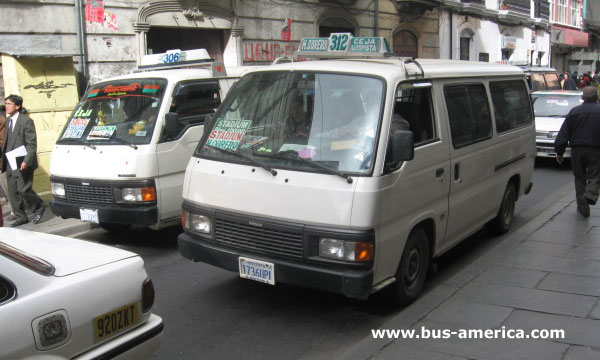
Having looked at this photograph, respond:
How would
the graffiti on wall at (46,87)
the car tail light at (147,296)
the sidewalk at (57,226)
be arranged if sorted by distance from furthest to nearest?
1. the graffiti on wall at (46,87)
2. the sidewalk at (57,226)
3. the car tail light at (147,296)

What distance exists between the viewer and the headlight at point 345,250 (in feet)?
14.1

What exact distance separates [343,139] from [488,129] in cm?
246

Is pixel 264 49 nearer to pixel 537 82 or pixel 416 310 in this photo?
pixel 537 82

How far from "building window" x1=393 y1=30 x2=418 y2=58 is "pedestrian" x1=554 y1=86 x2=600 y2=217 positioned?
45.3 feet

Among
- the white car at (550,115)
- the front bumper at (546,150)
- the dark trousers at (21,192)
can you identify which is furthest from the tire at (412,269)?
the front bumper at (546,150)

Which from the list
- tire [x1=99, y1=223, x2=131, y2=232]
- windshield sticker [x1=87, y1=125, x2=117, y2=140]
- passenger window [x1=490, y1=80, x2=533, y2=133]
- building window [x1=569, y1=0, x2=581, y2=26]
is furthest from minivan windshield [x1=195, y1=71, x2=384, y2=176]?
building window [x1=569, y1=0, x2=581, y2=26]

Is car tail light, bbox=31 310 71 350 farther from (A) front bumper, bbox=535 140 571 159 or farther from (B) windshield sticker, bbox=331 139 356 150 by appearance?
(A) front bumper, bbox=535 140 571 159

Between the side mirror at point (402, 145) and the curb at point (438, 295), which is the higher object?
the side mirror at point (402, 145)

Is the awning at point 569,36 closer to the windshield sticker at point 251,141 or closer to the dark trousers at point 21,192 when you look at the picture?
the dark trousers at point 21,192

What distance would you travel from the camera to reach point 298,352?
14.2 feet

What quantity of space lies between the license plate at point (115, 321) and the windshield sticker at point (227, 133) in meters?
2.01

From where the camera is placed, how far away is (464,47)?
84.5ft

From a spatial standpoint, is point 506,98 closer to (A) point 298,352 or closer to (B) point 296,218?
(B) point 296,218

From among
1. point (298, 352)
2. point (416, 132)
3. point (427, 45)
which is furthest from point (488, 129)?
point (427, 45)
